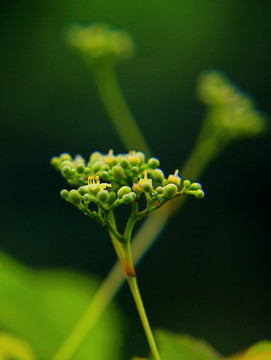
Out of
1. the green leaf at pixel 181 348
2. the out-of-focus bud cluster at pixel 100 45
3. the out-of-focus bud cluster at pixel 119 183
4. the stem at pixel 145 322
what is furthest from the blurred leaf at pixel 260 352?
the out-of-focus bud cluster at pixel 100 45

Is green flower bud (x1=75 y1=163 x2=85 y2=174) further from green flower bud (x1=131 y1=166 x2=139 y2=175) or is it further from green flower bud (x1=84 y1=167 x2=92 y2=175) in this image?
green flower bud (x1=131 y1=166 x2=139 y2=175)

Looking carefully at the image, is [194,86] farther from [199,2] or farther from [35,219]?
[35,219]

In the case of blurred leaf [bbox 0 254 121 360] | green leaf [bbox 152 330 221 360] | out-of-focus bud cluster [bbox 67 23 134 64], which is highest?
out-of-focus bud cluster [bbox 67 23 134 64]

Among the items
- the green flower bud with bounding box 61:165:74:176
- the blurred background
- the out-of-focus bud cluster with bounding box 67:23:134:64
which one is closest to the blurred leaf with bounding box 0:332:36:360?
the green flower bud with bounding box 61:165:74:176

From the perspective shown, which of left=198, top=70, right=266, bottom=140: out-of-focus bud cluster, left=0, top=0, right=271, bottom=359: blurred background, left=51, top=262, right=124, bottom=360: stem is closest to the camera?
left=51, top=262, right=124, bottom=360: stem

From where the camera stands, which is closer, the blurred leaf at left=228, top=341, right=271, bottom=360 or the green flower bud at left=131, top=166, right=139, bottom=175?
the blurred leaf at left=228, top=341, right=271, bottom=360

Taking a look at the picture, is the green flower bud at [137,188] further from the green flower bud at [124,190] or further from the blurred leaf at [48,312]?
the blurred leaf at [48,312]

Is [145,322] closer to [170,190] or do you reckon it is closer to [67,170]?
[170,190]
